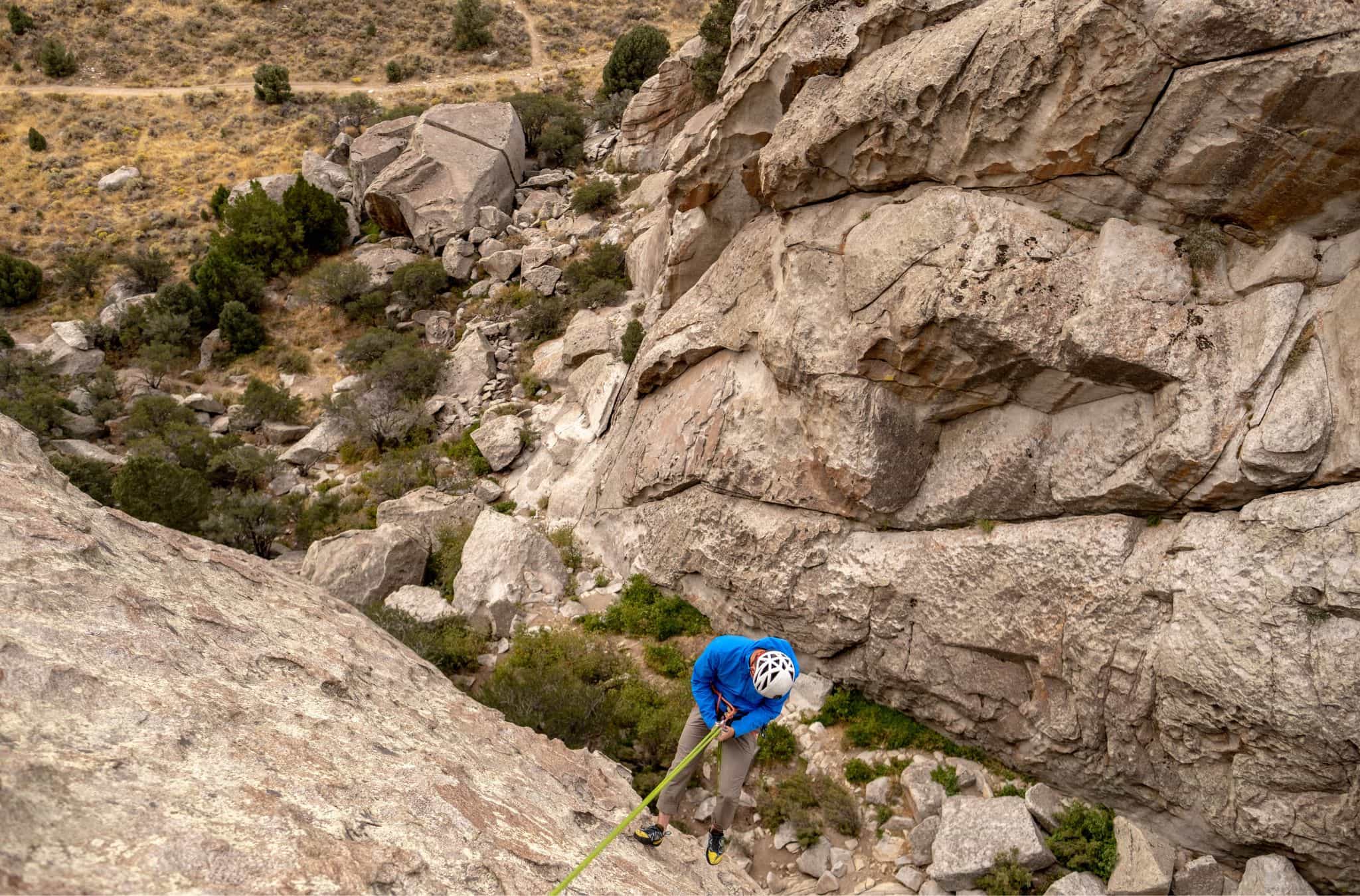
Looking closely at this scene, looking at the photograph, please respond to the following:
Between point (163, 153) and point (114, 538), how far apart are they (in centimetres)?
4188

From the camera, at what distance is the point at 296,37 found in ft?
160

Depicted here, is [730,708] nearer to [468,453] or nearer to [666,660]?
[666,660]

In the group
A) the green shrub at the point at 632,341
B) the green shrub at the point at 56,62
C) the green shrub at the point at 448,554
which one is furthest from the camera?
the green shrub at the point at 56,62

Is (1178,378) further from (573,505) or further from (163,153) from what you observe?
(163,153)

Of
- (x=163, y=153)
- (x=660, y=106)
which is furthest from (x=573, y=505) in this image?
(x=163, y=153)

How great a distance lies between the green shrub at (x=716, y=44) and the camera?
83.6 ft

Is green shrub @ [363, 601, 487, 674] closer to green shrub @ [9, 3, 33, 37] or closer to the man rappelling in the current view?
the man rappelling

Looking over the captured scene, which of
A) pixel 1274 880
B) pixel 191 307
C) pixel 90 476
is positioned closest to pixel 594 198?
pixel 191 307

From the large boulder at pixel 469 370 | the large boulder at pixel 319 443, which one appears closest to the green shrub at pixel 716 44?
the large boulder at pixel 469 370

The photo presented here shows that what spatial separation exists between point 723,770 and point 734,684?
4.05 ft

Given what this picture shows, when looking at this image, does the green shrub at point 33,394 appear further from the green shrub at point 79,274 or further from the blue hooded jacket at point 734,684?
the blue hooded jacket at point 734,684

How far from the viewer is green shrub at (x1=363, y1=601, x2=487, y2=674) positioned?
484 inches

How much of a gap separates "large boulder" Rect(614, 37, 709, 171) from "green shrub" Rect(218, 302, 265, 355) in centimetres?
1570

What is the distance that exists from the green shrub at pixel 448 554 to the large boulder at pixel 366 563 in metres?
0.31
